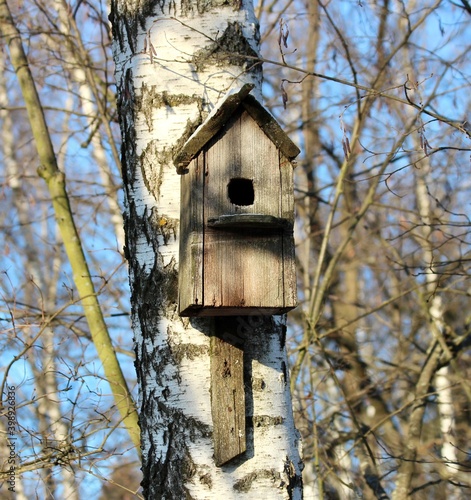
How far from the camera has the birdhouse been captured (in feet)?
6.91

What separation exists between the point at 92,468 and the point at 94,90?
248cm

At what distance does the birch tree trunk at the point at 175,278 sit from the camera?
83.7 inches

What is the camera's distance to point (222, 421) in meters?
2.12

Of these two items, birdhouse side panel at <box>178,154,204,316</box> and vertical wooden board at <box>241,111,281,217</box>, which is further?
vertical wooden board at <box>241,111,281,217</box>

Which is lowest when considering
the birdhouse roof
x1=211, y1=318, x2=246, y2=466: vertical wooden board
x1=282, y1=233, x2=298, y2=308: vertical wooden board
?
x1=211, y1=318, x2=246, y2=466: vertical wooden board

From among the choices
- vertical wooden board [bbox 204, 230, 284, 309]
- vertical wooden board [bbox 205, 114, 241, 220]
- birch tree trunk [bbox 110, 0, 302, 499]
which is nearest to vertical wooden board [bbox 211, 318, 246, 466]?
birch tree trunk [bbox 110, 0, 302, 499]

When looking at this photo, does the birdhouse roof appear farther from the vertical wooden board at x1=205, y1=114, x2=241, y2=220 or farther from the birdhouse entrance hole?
the birdhouse entrance hole

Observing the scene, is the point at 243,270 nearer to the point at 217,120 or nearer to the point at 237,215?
→ the point at 237,215

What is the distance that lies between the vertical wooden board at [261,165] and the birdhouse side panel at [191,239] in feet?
0.50

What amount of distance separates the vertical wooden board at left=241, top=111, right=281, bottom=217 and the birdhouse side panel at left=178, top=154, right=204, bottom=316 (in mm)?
151

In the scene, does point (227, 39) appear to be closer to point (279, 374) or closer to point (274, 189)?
point (274, 189)

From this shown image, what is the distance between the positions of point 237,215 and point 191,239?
0.15 meters

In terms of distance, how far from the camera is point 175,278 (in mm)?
2268

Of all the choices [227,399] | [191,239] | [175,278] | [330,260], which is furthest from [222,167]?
[330,260]
